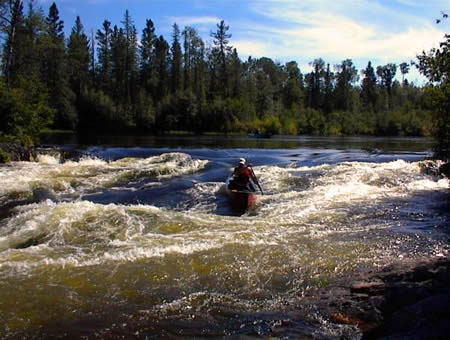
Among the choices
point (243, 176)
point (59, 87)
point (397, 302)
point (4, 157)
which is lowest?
point (397, 302)

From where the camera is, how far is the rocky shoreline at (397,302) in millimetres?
4902

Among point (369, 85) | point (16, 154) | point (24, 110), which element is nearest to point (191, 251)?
point (16, 154)

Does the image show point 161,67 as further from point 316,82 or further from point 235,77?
point 316,82

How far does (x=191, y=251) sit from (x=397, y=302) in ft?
13.7

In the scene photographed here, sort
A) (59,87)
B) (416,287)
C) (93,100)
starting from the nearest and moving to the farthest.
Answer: (416,287) < (59,87) < (93,100)

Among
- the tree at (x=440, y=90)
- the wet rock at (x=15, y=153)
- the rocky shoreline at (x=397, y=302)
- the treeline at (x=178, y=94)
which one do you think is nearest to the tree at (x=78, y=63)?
the treeline at (x=178, y=94)

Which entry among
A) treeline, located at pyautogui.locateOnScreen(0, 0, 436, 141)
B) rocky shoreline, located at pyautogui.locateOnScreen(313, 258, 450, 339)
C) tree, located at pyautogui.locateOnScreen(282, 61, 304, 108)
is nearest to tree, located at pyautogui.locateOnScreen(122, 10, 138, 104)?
treeline, located at pyautogui.locateOnScreen(0, 0, 436, 141)

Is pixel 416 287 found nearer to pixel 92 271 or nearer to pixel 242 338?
pixel 242 338

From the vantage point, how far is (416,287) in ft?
21.8

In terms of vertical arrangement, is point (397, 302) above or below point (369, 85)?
below

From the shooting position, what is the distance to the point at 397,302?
620 cm

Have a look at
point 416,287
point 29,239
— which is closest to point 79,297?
point 29,239

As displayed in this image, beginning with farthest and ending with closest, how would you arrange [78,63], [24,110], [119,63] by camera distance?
[119,63] → [78,63] → [24,110]

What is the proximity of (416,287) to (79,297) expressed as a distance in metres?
4.98
